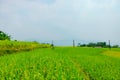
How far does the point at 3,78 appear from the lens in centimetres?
1580

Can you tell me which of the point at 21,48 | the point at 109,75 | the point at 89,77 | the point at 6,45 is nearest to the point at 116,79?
the point at 109,75

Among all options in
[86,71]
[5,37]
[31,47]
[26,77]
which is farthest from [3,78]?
[5,37]

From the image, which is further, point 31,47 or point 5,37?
point 5,37

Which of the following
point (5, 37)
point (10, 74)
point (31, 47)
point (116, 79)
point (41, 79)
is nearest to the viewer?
point (41, 79)

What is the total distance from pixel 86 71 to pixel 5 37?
2072 inches

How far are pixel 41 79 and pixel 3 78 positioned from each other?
1711 mm

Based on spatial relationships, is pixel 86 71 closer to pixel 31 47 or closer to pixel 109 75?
pixel 109 75

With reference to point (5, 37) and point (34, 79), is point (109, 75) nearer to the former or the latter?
point (34, 79)

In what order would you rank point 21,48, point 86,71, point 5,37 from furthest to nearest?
point 5,37, point 21,48, point 86,71

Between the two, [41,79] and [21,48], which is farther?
[21,48]

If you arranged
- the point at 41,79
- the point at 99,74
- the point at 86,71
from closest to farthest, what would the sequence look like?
the point at 41,79, the point at 99,74, the point at 86,71

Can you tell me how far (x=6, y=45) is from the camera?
50.3 meters

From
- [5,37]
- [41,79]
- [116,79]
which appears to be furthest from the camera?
[5,37]

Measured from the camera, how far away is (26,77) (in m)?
15.7
